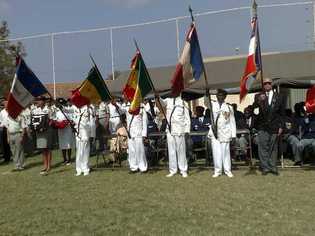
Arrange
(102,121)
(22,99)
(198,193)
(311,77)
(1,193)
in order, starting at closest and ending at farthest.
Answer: (198,193), (1,193), (22,99), (311,77), (102,121)

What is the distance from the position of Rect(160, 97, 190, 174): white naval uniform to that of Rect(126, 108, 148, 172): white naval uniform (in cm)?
73

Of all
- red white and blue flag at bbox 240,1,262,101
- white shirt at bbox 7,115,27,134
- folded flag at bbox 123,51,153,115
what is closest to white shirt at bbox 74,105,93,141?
folded flag at bbox 123,51,153,115

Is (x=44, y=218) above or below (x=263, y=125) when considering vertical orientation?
below

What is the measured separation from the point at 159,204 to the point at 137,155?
12.2 ft

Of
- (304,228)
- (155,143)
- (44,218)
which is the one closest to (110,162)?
(155,143)

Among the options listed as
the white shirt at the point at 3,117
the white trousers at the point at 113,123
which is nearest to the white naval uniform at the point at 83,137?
the white shirt at the point at 3,117

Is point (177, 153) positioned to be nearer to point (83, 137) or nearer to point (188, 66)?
point (188, 66)

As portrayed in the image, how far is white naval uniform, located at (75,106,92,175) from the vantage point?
12.2 m

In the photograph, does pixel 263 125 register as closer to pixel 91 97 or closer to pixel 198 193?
pixel 198 193

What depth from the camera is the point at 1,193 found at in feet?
33.9

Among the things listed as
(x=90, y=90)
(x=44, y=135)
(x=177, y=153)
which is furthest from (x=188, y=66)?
(x=44, y=135)

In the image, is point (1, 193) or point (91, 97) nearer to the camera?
point (1, 193)

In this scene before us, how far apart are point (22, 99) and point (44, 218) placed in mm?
4381

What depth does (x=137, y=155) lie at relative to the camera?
12.1m
